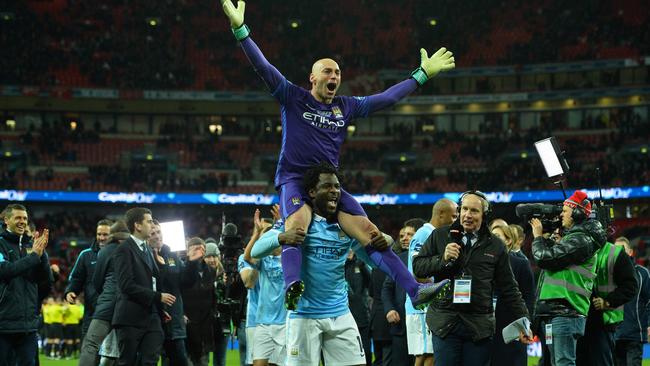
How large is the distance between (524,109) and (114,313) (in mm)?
42317

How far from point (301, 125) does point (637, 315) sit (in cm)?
707

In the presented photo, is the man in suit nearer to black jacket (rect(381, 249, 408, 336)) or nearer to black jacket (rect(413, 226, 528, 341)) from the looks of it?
black jacket (rect(381, 249, 408, 336))

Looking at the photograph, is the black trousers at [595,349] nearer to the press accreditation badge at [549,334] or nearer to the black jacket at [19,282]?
the press accreditation badge at [549,334]

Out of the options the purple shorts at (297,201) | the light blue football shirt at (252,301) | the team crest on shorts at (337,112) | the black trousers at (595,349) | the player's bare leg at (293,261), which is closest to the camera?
the player's bare leg at (293,261)

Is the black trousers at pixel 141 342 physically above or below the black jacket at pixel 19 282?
below

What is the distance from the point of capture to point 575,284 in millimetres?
9086

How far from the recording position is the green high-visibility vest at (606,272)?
9.44 metres

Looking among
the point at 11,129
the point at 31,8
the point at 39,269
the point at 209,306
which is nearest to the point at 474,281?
the point at 39,269

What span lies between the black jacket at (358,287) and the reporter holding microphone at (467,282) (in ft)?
18.6

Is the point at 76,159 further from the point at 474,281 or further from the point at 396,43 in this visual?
the point at 474,281

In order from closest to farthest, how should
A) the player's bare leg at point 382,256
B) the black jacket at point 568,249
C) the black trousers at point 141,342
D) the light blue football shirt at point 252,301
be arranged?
the player's bare leg at point 382,256 → the black jacket at point 568,249 → the black trousers at point 141,342 → the light blue football shirt at point 252,301

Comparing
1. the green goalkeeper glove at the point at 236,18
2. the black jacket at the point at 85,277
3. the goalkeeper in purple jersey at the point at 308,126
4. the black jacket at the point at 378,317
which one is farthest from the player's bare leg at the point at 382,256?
the black jacket at the point at 85,277

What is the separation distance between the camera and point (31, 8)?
172 ft

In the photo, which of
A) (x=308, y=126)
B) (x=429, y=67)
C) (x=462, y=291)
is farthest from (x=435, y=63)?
(x=462, y=291)
